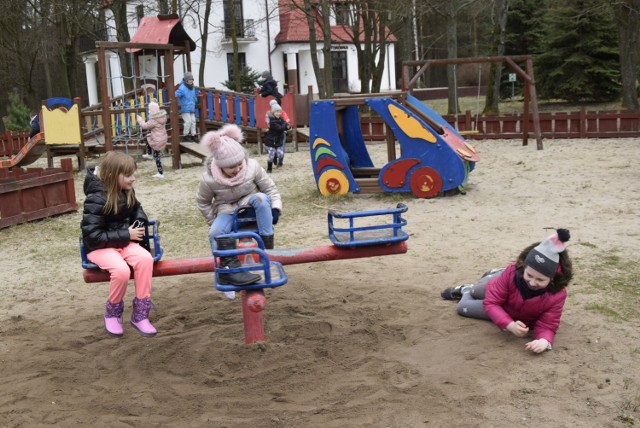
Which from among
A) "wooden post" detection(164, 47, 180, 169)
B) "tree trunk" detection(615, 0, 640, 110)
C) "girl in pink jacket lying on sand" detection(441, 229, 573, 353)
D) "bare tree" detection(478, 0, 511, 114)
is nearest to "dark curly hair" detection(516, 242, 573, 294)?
"girl in pink jacket lying on sand" detection(441, 229, 573, 353)

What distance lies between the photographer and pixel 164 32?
61.9ft

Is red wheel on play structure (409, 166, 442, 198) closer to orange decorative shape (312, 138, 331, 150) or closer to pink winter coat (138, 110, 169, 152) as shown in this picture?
orange decorative shape (312, 138, 331, 150)

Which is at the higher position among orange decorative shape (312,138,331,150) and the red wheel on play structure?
orange decorative shape (312,138,331,150)

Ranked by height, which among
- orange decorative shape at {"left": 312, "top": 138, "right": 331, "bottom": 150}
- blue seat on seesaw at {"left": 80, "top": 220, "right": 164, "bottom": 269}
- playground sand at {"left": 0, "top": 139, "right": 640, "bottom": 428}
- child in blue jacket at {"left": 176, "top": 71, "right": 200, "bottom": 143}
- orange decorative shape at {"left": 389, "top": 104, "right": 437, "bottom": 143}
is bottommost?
playground sand at {"left": 0, "top": 139, "right": 640, "bottom": 428}

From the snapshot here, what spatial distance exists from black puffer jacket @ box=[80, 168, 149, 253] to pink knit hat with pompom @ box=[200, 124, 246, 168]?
67cm

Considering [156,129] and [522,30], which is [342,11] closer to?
[522,30]

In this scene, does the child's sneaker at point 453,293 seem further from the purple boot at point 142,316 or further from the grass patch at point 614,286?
the purple boot at point 142,316

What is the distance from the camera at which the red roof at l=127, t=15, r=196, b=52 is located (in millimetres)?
18844

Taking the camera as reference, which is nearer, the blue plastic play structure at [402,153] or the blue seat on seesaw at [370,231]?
the blue seat on seesaw at [370,231]

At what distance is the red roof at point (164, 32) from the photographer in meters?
18.8

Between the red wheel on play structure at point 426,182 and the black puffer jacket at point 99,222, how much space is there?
5771 mm

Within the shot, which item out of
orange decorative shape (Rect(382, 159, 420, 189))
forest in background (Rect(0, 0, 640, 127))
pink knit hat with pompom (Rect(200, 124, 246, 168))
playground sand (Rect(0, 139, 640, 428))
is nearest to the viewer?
playground sand (Rect(0, 139, 640, 428))

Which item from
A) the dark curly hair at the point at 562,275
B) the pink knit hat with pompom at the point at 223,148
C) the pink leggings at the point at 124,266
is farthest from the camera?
the pink knit hat with pompom at the point at 223,148

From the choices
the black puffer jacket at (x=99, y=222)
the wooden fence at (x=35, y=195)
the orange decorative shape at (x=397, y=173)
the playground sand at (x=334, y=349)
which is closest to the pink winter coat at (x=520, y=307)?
the playground sand at (x=334, y=349)
